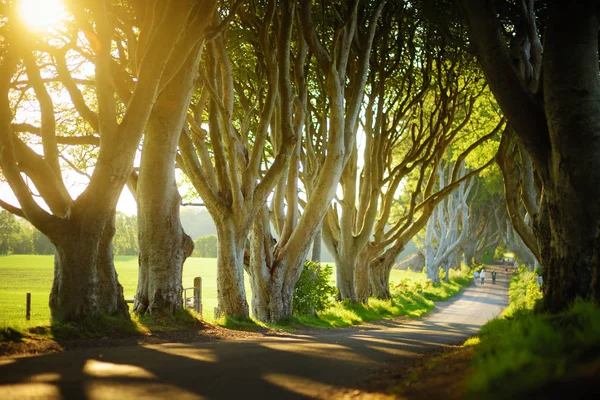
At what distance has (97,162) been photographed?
856 cm

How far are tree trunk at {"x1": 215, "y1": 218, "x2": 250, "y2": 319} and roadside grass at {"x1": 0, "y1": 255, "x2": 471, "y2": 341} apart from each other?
428 mm

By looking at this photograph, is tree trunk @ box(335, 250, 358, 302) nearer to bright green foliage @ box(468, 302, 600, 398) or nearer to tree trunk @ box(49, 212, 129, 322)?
tree trunk @ box(49, 212, 129, 322)

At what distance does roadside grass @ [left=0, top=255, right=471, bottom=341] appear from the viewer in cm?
801

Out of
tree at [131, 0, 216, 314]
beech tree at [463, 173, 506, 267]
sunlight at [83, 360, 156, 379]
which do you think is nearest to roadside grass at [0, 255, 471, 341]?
tree at [131, 0, 216, 314]

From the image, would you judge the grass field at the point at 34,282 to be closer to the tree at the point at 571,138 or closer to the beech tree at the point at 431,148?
the beech tree at the point at 431,148

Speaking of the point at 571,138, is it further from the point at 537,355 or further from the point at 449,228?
the point at 449,228

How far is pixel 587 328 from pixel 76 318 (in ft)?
21.6

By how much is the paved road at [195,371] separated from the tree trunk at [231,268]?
5.05 m

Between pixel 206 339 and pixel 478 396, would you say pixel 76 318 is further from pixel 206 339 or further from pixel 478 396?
pixel 478 396

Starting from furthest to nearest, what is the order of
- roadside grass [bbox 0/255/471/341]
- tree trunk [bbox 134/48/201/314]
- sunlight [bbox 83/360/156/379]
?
tree trunk [bbox 134/48/201/314] < roadside grass [bbox 0/255/471/341] < sunlight [bbox 83/360/156/379]

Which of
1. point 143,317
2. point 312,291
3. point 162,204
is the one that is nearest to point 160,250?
point 162,204

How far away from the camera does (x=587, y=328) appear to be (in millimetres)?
4590

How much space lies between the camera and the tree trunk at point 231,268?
12.9 m

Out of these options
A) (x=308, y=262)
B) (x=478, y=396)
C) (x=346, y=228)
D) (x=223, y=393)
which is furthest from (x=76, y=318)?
(x=346, y=228)
